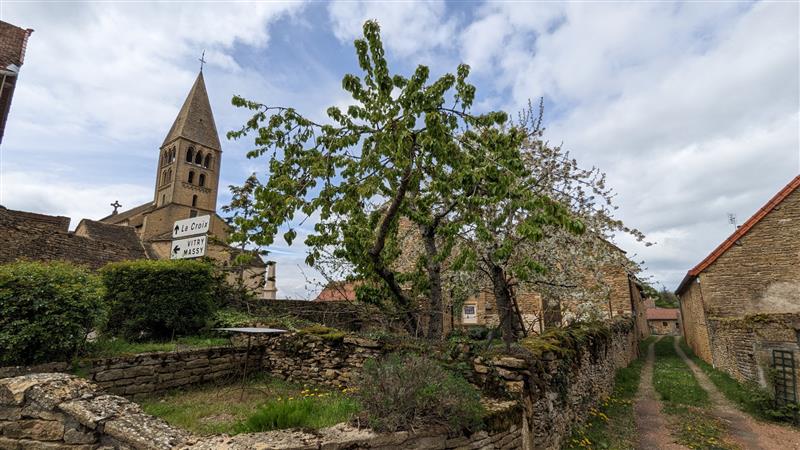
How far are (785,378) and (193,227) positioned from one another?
50.6 feet

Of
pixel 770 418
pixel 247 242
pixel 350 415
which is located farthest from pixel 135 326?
pixel 770 418

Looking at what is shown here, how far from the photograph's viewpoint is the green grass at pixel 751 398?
9164mm

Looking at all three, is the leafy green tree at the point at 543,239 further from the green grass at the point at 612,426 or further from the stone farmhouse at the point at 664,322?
the stone farmhouse at the point at 664,322

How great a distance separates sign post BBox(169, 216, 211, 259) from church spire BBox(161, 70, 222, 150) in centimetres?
4253

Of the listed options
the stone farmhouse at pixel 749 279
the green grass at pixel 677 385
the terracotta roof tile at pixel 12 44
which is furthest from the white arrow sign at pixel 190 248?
the stone farmhouse at pixel 749 279

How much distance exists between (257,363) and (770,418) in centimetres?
1236

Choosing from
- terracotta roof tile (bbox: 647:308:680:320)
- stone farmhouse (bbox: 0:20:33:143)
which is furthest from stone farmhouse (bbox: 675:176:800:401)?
terracotta roof tile (bbox: 647:308:680:320)

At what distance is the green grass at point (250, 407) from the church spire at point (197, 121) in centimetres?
4679

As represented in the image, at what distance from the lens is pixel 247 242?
6984 millimetres

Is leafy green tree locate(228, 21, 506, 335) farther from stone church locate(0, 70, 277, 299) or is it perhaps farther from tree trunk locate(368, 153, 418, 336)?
stone church locate(0, 70, 277, 299)

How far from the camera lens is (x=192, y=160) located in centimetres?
4703

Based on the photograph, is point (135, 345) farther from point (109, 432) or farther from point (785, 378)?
point (785, 378)

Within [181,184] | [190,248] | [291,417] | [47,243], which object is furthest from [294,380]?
[181,184]

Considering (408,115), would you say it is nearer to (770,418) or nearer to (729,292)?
(770,418)
